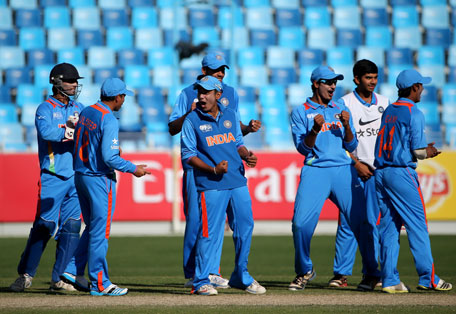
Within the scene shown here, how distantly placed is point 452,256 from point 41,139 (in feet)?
23.3

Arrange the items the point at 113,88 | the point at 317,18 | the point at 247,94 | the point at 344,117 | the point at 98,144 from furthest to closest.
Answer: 1. the point at 317,18
2. the point at 247,94
3. the point at 344,117
4. the point at 113,88
5. the point at 98,144

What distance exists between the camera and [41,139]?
7.88 metres

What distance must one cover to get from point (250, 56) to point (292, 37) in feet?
5.27

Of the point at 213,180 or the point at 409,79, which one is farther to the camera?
the point at 409,79

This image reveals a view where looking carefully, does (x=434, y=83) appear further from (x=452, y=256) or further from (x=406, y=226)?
(x=406, y=226)

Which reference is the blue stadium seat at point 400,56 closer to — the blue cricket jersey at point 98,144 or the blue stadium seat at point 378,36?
the blue stadium seat at point 378,36

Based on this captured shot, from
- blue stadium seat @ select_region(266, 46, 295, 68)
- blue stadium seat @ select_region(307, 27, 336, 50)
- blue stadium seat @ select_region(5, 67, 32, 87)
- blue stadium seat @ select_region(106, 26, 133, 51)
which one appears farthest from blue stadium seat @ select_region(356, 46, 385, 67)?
blue stadium seat @ select_region(5, 67, 32, 87)

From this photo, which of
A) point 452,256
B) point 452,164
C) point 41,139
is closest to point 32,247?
point 41,139

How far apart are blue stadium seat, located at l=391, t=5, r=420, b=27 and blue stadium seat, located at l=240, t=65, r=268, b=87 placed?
187 inches

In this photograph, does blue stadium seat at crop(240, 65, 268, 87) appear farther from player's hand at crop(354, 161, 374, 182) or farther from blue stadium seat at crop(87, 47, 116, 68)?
player's hand at crop(354, 161, 374, 182)

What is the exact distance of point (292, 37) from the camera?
72.1 feet

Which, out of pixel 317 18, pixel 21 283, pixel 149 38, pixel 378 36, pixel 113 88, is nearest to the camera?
pixel 113 88

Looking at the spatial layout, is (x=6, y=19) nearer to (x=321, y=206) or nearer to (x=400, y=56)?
(x=400, y=56)

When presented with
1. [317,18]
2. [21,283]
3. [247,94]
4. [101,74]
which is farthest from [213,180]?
[317,18]
